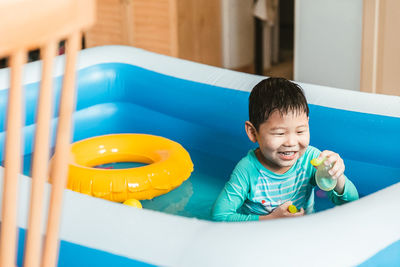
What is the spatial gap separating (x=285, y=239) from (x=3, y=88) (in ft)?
5.09

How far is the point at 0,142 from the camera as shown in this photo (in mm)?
2293

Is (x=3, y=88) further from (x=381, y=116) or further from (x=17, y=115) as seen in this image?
(x=17, y=115)

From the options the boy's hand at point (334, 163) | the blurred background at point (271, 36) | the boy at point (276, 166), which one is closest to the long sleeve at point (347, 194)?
the boy at point (276, 166)

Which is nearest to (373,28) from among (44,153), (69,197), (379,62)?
(379,62)

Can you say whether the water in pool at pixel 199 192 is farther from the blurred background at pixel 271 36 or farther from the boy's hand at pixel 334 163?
the blurred background at pixel 271 36

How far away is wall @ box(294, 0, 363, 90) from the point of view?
2986 mm

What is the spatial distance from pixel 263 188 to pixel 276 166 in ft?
0.23

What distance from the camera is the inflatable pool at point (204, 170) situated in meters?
1.15

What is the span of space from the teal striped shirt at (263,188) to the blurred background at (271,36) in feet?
4.41

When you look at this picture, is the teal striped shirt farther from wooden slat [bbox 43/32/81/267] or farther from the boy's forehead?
wooden slat [bbox 43/32/81/267]

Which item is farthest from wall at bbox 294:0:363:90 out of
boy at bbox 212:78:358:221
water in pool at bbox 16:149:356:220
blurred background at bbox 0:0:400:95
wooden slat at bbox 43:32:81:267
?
wooden slat at bbox 43:32:81:267

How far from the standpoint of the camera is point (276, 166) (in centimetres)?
166

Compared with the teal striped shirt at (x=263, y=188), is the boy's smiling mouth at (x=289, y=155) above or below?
above

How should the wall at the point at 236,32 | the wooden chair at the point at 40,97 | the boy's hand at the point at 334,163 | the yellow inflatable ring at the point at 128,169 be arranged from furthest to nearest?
the wall at the point at 236,32 < the yellow inflatable ring at the point at 128,169 < the boy's hand at the point at 334,163 < the wooden chair at the point at 40,97
